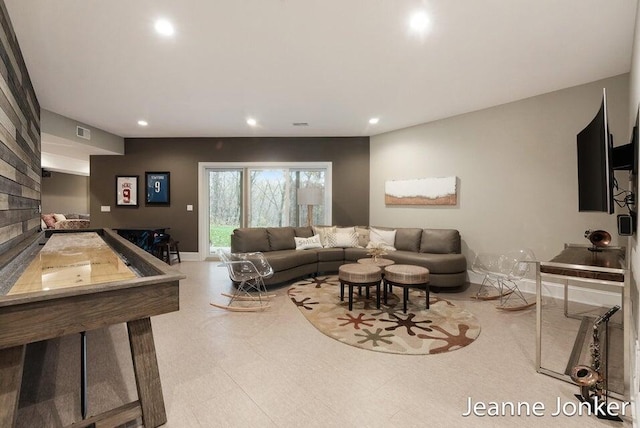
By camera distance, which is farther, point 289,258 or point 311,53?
point 289,258

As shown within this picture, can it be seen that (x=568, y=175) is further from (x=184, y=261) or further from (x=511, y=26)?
(x=184, y=261)

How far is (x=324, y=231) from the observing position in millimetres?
5348

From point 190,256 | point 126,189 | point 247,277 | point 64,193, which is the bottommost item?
point 190,256

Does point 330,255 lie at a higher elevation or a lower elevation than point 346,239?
lower

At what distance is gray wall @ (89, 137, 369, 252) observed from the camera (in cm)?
607

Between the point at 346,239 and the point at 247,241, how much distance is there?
5.66 ft

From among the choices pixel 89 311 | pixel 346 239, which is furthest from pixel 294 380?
pixel 346 239

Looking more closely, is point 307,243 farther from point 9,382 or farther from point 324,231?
point 9,382

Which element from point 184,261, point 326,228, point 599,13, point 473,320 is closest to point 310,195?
point 326,228

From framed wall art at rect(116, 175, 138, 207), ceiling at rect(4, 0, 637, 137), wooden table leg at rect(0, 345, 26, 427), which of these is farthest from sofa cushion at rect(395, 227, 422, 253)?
framed wall art at rect(116, 175, 138, 207)

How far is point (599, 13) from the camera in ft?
7.41

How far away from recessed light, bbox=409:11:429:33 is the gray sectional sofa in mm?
2828

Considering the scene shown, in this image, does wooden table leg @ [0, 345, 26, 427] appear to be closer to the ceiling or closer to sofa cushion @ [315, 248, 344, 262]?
the ceiling

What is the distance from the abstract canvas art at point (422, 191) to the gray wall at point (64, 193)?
10594 millimetres
